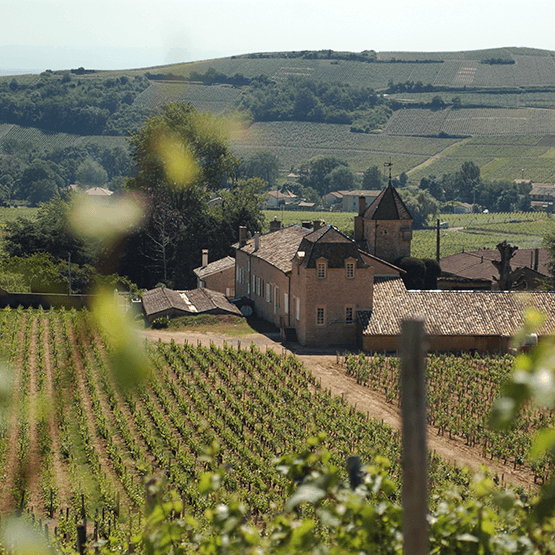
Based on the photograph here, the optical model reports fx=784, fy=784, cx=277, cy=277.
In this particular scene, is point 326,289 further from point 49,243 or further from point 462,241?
point 462,241

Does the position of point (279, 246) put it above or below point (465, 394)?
above

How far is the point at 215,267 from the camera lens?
5438 centimetres

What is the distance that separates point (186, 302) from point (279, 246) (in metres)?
6.36

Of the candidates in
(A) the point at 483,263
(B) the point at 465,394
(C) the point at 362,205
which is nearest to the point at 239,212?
(C) the point at 362,205

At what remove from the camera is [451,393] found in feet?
104

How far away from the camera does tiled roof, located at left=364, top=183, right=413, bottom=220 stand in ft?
154

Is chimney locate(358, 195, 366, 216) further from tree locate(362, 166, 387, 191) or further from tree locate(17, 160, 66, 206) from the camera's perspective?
tree locate(17, 160, 66, 206)

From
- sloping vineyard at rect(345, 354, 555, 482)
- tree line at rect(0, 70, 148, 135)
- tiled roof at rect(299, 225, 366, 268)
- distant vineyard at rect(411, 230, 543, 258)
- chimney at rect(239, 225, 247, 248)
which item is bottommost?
distant vineyard at rect(411, 230, 543, 258)

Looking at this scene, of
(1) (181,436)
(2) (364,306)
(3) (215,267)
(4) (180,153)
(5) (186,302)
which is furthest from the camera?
(4) (180,153)

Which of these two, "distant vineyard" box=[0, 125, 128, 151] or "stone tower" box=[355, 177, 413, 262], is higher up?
"distant vineyard" box=[0, 125, 128, 151]

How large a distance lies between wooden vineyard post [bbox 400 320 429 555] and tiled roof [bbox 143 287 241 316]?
127ft

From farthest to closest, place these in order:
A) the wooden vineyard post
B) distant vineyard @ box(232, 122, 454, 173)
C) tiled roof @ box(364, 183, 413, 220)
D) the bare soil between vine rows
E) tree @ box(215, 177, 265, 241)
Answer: distant vineyard @ box(232, 122, 454, 173)
tree @ box(215, 177, 265, 241)
tiled roof @ box(364, 183, 413, 220)
the bare soil between vine rows
the wooden vineyard post

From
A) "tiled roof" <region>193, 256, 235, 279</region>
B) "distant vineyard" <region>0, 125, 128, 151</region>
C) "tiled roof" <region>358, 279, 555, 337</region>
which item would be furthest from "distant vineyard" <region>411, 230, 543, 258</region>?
"distant vineyard" <region>0, 125, 128, 151</region>

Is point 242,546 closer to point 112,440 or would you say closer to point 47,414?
point 47,414
